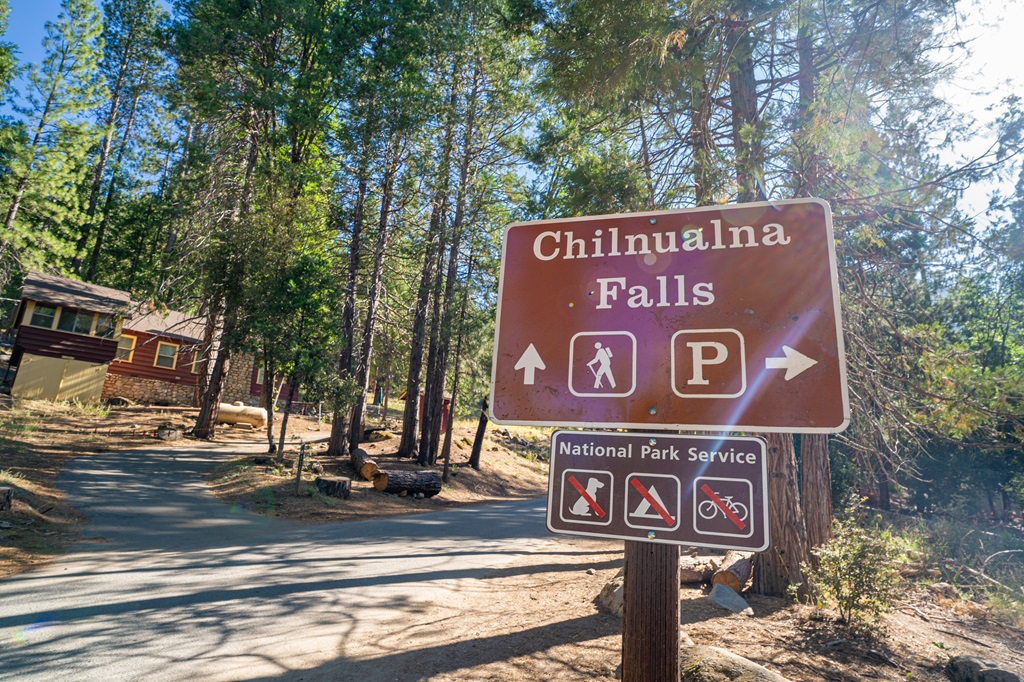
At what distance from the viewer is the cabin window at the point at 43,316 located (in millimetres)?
22536

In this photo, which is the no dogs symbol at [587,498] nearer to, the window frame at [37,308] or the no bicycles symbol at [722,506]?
the no bicycles symbol at [722,506]

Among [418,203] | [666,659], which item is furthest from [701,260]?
[418,203]

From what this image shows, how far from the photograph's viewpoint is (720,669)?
352 cm

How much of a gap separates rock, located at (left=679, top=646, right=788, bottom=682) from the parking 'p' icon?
273cm

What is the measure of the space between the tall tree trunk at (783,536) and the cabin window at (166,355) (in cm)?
2841

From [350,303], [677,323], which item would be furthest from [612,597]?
Result: [350,303]

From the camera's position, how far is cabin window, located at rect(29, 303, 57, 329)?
73.9ft

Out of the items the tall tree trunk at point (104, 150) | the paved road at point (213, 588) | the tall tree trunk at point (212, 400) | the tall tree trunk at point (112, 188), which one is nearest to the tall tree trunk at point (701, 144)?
the paved road at point (213, 588)

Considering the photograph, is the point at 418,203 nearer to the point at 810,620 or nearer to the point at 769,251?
the point at 810,620

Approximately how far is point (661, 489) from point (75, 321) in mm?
29641

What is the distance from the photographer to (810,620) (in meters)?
5.76

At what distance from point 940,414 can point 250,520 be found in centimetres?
1097

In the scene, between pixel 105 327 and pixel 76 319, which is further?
pixel 105 327

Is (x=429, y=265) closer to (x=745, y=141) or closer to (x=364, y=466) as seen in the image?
(x=364, y=466)
